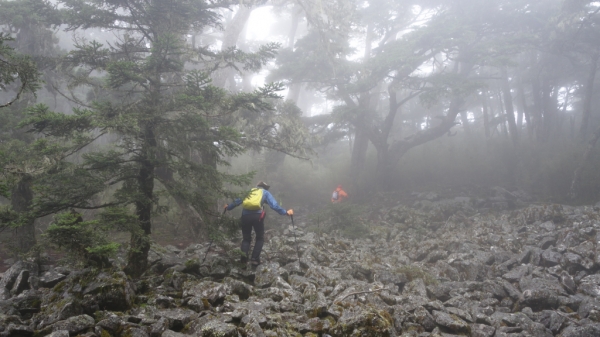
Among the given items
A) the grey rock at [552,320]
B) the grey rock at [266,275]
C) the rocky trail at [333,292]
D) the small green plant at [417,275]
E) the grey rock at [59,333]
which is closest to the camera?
the grey rock at [59,333]

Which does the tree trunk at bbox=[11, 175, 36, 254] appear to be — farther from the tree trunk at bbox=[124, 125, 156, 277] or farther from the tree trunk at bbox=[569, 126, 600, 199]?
the tree trunk at bbox=[569, 126, 600, 199]

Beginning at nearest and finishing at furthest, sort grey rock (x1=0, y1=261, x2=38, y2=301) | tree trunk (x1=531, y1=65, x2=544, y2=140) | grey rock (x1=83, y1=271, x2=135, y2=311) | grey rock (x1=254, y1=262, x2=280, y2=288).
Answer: grey rock (x1=83, y1=271, x2=135, y2=311)
grey rock (x1=0, y1=261, x2=38, y2=301)
grey rock (x1=254, y1=262, x2=280, y2=288)
tree trunk (x1=531, y1=65, x2=544, y2=140)

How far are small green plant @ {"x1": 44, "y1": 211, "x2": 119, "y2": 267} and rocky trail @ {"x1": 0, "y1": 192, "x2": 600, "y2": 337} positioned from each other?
62 centimetres

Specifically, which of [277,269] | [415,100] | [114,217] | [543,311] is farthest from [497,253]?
[415,100]

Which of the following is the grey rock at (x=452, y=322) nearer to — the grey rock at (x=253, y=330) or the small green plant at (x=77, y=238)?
the grey rock at (x=253, y=330)

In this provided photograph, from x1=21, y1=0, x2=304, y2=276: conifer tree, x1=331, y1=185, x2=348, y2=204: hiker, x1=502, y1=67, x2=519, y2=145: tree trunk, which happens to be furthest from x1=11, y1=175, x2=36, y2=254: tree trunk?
x1=502, y1=67, x2=519, y2=145: tree trunk

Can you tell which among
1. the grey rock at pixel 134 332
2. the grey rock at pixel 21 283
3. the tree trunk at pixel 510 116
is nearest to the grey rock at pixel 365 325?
the grey rock at pixel 134 332

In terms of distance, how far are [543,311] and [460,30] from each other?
1440 centimetres

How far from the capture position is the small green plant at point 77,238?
13.9ft

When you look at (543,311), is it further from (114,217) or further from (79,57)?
(79,57)

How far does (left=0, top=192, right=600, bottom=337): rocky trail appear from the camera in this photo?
4.37m

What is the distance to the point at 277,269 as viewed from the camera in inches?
265

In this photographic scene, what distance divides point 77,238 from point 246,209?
3430 mm

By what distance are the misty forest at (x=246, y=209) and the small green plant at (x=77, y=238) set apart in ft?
0.08
